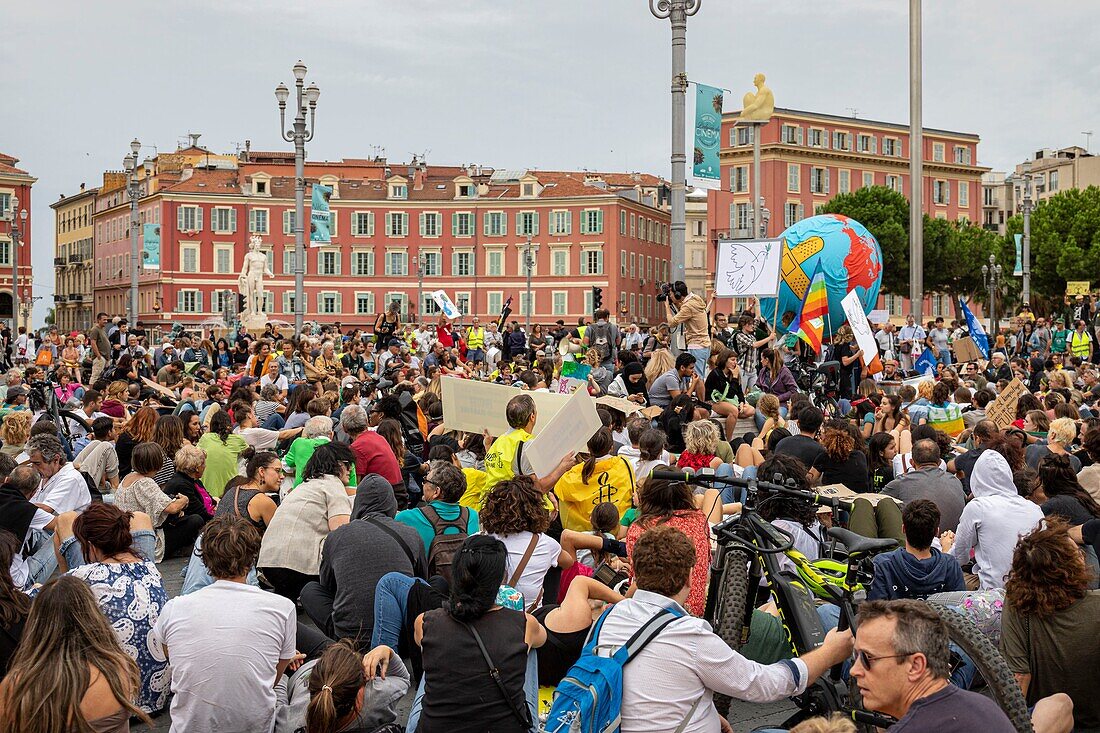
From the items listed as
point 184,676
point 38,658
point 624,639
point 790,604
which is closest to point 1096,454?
point 790,604

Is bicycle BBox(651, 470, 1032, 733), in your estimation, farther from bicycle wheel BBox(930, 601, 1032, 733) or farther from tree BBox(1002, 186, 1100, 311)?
tree BBox(1002, 186, 1100, 311)

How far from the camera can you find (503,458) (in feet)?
28.0

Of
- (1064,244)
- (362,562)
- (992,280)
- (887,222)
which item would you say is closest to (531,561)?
(362,562)

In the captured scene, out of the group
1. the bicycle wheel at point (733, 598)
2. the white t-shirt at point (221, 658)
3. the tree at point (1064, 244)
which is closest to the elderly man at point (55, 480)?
the white t-shirt at point (221, 658)

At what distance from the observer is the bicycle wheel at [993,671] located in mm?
4102

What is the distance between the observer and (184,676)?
5.25 meters

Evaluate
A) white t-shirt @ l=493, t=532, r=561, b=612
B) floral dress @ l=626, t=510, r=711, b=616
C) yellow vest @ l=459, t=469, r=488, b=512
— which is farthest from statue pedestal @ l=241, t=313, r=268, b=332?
floral dress @ l=626, t=510, r=711, b=616

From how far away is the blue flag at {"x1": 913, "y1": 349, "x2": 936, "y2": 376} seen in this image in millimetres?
22103

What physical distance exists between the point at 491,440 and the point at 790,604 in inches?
246

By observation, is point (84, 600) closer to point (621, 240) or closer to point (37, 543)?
point (37, 543)

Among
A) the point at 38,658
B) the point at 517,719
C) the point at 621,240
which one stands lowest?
the point at 517,719

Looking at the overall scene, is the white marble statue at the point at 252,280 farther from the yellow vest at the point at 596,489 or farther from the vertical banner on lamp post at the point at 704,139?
the yellow vest at the point at 596,489

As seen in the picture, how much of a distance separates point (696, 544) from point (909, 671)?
263 centimetres

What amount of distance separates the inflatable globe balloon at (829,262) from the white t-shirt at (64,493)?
16.4m
